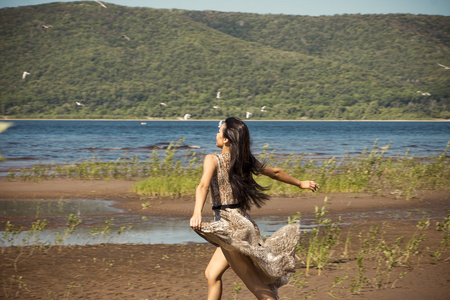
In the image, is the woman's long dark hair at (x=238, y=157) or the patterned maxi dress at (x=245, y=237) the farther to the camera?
the woman's long dark hair at (x=238, y=157)

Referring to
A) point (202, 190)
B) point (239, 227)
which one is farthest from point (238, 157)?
point (239, 227)

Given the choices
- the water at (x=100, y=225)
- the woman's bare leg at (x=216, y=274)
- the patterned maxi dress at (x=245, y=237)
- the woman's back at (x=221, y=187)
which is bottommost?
the water at (x=100, y=225)

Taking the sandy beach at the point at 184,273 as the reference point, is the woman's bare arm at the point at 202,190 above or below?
above

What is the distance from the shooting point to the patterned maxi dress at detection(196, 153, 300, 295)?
4094 mm

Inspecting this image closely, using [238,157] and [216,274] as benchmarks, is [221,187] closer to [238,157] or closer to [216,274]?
[238,157]

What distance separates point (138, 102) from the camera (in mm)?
102438

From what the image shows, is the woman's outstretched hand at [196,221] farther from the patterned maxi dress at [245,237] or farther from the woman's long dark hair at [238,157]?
the woman's long dark hair at [238,157]

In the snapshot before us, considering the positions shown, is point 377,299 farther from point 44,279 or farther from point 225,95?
point 225,95

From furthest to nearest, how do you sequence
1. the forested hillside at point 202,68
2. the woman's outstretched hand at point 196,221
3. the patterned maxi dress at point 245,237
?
1. the forested hillside at point 202,68
2. the patterned maxi dress at point 245,237
3. the woman's outstretched hand at point 196,221

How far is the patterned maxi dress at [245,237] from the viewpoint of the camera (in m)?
4.09

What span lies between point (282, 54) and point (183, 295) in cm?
11976

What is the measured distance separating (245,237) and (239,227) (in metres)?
0.09

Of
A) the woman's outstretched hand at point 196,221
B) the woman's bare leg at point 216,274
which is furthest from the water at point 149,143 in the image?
the woman's outstretched hand at point 196,221

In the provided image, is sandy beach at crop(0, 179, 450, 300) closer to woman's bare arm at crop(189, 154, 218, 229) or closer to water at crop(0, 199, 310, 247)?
water at crop(0, 199, 310, 247)
